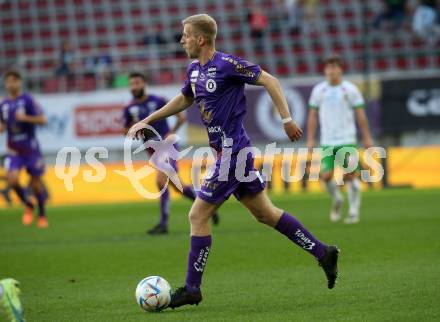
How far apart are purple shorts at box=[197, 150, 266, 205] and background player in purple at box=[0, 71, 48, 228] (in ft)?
25.4

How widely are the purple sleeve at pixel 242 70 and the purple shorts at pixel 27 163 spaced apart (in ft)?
27.7

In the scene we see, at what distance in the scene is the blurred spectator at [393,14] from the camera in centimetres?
2673

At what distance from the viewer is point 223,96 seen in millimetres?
7148

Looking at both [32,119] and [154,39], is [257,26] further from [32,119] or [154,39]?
[32,119]

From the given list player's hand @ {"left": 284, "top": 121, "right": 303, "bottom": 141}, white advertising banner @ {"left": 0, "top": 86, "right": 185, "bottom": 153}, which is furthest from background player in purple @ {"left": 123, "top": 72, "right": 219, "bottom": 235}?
white advertising banner @ {"left": 0, "top": 86, "right": 185, "bottom": 153}

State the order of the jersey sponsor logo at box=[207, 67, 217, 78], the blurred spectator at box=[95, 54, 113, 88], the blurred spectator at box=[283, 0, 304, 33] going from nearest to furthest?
the jersey sponsor logo at box=[207, 67, 217, 78]
the blurred spectator at box=[95, 54, 113, 88]
the blurred spectator at box=[283, 0, 304, 33]

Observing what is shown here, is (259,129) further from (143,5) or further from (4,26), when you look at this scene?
(4,26)

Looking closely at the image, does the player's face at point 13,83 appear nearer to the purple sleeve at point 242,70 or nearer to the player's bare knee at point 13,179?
the player's bare knee at point 13,179

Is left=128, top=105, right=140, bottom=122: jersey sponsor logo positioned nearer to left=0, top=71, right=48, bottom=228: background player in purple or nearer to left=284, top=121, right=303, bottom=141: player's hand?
left=0, top=71, right=48, bottom=228: background player in purple

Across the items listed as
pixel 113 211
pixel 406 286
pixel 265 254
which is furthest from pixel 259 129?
pixel 406 286

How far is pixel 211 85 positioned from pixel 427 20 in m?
20.6

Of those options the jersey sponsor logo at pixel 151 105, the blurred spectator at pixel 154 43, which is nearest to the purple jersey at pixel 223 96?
the jersey sponsor logo at pixel 151 105

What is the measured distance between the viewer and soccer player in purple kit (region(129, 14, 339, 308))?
277 inches

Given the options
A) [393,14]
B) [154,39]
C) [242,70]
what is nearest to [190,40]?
[242,70]
